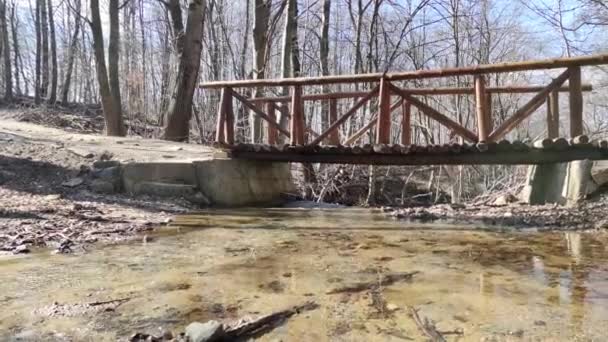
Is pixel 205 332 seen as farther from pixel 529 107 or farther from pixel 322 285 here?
pixel 529 107

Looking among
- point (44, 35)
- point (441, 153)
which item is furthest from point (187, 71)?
point (44, 35)

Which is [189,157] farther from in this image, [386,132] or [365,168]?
[365,168]

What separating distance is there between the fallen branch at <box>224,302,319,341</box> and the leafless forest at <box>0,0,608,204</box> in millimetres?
6206

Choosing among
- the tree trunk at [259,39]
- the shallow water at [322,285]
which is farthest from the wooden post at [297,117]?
the tree trunk at [259,39]

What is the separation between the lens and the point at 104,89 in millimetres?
11742

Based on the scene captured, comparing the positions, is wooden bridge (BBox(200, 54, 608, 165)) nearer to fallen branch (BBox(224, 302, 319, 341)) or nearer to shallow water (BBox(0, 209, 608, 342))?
shallow water (BBox(0, 209, 608, 342))

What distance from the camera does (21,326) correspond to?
2.54 m

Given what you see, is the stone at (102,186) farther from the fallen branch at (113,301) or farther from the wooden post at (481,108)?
the wooden post at (481,108)

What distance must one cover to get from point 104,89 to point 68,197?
5.71m

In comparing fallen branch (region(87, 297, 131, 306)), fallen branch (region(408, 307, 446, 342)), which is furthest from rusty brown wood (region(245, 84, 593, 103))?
fallen branch (region(87, 297, 131, 306))

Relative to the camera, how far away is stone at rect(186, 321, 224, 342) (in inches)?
92.1

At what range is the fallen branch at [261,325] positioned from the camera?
2471 millimetres

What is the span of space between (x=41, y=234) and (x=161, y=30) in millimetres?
20185

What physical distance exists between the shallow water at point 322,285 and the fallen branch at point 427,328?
0.10ft
